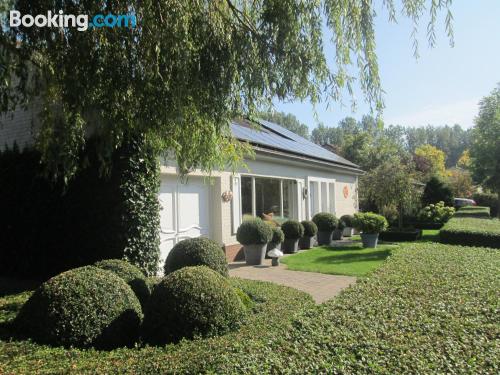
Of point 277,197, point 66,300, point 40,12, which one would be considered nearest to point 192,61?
point 40,12

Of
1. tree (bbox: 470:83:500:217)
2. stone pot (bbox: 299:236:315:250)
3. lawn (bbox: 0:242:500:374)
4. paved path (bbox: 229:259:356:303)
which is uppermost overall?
tree (bbox: 470:83:500:217)

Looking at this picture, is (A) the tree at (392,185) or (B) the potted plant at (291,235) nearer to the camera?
(B) the potted plant at (291,235)

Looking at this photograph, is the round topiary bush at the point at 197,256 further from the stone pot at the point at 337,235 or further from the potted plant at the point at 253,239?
the stone pot at the point at 337,235

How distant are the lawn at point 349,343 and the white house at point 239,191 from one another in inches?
150

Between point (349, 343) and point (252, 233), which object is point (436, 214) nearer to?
point (252, 233)

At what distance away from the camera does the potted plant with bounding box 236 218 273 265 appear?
1073 centimetres

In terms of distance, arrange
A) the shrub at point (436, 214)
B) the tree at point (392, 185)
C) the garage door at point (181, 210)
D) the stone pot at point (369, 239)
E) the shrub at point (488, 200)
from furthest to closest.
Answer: the shrub at point (488, 200), the shrub at point (436, 214), the tree at point (392, 185), the stone pot at point (369, 239), the garage door at point (181, 210)

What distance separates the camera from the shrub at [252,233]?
35.2 feet

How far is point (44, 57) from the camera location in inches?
189

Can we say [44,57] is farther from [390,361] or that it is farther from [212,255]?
[390,361]

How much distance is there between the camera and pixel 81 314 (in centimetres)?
415

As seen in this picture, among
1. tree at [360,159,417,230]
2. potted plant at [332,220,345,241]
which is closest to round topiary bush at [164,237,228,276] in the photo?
potted plant at [332,220,345,241]

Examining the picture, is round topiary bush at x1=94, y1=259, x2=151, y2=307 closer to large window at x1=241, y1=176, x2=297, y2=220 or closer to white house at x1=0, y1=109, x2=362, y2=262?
white house at x1=0, y1=109, x2=362, y2=262

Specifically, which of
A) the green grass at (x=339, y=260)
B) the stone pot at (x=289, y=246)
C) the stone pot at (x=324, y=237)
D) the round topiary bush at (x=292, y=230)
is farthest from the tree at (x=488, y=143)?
the stone pot at (x=289, y=246)
